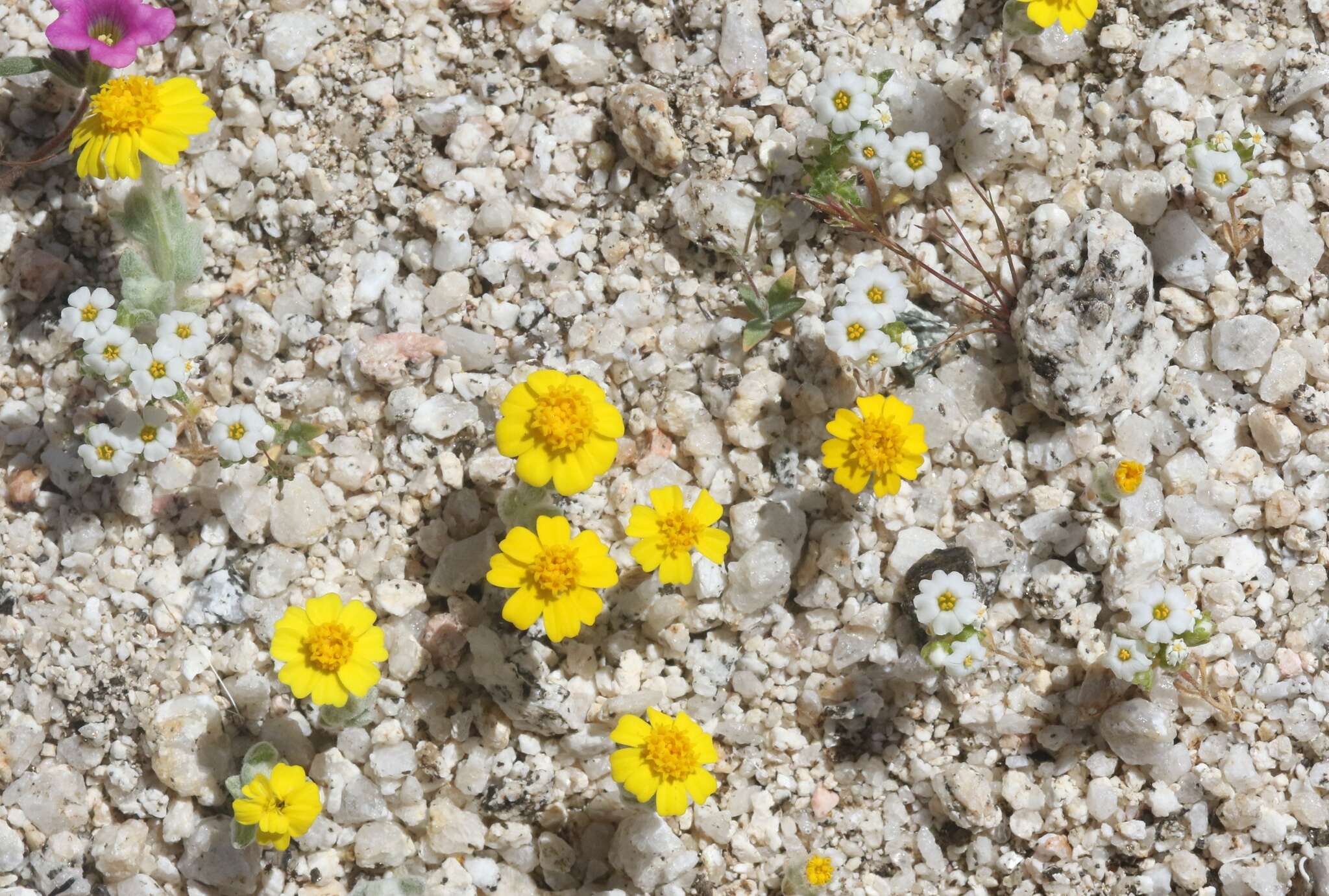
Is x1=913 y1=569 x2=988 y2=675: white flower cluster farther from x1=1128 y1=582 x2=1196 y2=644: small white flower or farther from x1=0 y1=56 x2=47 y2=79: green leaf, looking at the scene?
x1=0 y1=56 x2=47 y2=79: green leaf

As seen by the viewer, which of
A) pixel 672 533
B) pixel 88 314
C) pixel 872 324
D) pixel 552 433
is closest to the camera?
pixel 552 433

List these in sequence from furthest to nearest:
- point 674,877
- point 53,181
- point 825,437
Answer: point 53,181, point 825,437, point 674,877

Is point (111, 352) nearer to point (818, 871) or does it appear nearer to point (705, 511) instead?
point (705, 511)

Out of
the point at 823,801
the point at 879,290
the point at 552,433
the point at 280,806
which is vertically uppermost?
the point at 879,290

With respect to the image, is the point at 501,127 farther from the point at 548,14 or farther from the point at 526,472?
the point at 526,472

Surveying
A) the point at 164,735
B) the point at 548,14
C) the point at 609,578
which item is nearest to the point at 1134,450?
the point at 609,578

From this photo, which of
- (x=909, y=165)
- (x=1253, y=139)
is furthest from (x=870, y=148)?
(x=1253, y=139)

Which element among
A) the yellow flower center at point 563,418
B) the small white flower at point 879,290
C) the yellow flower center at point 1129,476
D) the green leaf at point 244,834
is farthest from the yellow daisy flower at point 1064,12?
the green leaf at point 244,834
